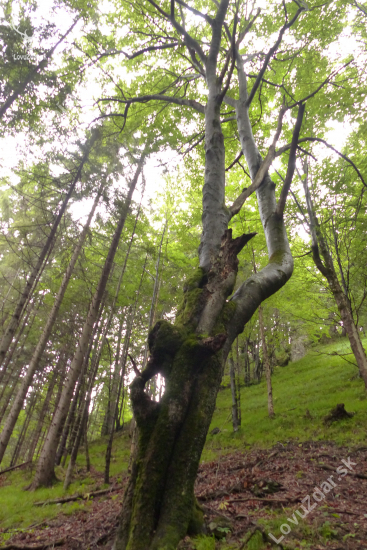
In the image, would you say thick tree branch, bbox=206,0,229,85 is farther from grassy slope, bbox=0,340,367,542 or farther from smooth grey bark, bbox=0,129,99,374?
grassy slope, bbox=0,340,367,542

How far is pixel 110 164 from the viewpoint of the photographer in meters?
9.09

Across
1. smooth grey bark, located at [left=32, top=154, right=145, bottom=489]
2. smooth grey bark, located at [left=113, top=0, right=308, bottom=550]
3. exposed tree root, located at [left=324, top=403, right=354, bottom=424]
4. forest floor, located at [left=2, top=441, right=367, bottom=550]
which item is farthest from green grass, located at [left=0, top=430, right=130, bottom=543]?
exposed tree root, located at [left=324, top=403, right=354, bottom=424]

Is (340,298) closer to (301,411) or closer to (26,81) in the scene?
(301,411)

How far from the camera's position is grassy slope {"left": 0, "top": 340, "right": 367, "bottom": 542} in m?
6.44

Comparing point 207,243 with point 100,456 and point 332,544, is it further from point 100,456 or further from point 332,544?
point 100,456

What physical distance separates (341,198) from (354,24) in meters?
4.68

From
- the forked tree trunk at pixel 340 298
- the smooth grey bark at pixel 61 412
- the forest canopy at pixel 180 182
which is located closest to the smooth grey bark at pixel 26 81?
the forest canopy at pixel 180 182

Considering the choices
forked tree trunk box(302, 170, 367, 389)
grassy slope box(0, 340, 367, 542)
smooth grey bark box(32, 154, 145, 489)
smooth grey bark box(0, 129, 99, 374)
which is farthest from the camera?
smooth grey bark box(32, 154, 145, 489)

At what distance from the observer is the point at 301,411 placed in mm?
9516

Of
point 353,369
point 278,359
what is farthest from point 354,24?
point 278,359
